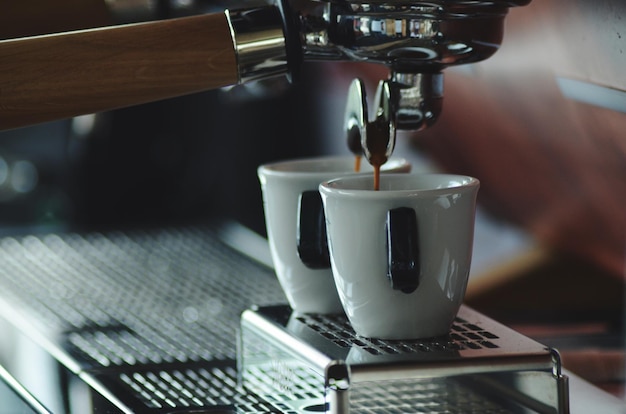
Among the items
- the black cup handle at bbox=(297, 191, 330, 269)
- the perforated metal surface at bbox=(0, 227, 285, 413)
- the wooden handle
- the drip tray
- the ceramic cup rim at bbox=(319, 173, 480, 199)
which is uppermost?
the wooden handle

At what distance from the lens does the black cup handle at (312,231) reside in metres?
0.58

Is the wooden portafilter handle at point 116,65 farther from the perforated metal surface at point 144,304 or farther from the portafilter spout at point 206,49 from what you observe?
the perforated metal surface at point 144,304

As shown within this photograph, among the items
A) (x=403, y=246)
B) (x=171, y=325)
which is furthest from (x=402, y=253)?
(x=171, y=325)

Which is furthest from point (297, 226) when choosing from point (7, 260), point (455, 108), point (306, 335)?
point (7, 260)

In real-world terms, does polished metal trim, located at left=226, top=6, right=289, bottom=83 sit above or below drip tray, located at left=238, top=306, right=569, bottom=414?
above

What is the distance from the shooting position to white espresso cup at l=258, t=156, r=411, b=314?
0.58 meters

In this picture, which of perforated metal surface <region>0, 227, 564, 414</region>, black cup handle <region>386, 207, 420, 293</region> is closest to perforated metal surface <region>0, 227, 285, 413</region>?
perforated metal surface <region>0, 227, 564, 414</region>

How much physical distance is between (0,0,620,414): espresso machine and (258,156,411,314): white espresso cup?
0.01 m

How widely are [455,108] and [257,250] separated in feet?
0.82

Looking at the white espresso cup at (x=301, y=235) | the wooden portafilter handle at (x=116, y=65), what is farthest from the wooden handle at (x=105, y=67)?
the white espresso cup at (x=301, y=235)

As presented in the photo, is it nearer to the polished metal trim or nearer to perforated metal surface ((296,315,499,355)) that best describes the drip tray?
perforated metal surface ((296,315,499,355))

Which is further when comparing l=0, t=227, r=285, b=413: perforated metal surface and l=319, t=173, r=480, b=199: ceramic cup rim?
l=0, t=227, r=285, b=413: perforated metal surface

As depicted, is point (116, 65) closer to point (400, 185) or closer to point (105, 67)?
point (105, 67)

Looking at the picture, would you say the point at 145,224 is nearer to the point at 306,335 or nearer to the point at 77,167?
the point at 77,167
